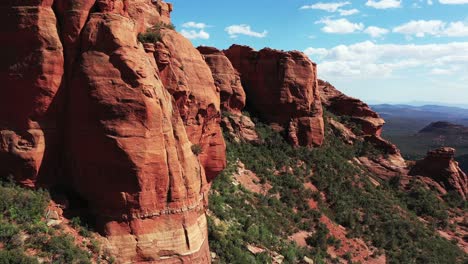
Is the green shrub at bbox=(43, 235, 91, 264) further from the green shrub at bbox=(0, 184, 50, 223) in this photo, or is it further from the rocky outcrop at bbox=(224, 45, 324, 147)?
the rocky outcrop at bbox=(224, 45, 324, 147)

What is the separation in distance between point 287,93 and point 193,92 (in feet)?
93.4

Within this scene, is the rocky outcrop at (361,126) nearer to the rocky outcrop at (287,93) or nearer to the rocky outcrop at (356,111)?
the rocky outcrop at (356,111)

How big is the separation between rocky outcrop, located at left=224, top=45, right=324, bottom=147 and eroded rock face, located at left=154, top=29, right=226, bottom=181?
2403 centimetres

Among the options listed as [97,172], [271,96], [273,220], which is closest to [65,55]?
[97,172]

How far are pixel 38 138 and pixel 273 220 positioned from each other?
2440cm

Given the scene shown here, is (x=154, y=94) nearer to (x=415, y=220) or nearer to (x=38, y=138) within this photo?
(x=38, y=138)

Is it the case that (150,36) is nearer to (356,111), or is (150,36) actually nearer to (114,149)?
(114,149)

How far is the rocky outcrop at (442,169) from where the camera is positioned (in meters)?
62.1

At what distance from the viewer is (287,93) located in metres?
53.7

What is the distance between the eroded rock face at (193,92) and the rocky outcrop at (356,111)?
141ft

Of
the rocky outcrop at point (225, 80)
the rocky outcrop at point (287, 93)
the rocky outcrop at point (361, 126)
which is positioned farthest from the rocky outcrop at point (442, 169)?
the rocky outcrop at point (225, 80)

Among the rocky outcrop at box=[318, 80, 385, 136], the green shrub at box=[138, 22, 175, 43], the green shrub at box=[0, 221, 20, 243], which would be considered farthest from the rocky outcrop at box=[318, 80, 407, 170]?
the green shrub at box=[0, 221, 20, 243]

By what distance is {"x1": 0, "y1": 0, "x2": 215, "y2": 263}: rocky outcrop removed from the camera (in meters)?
18.8

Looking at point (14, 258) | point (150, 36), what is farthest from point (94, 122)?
point (150, 36)
